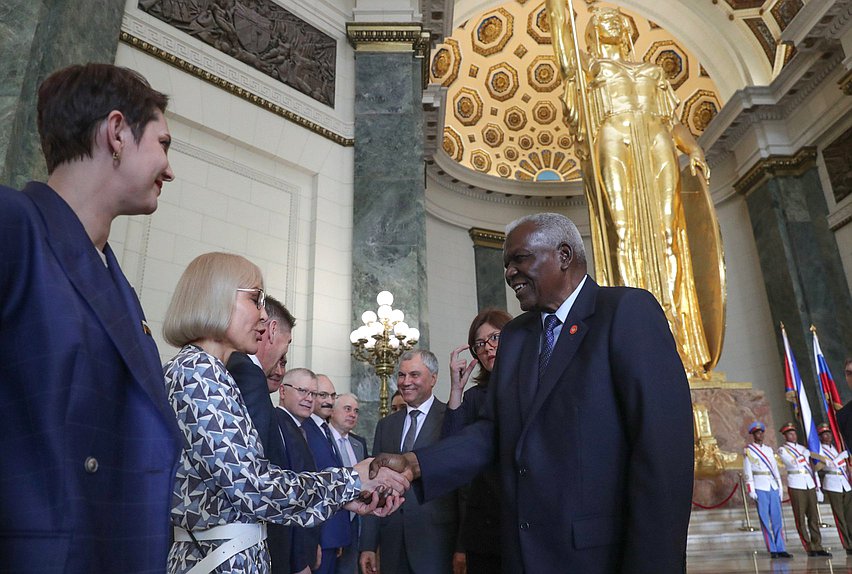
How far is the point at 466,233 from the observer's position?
1485cm

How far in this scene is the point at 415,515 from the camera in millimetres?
3141

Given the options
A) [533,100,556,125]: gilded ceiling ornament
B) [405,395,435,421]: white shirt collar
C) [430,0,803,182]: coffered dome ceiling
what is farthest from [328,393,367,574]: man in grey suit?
[533,100,556,125]: gilded ceiling ornament

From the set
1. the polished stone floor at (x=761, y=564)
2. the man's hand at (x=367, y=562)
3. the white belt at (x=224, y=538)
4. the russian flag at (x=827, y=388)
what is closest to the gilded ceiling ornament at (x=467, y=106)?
the russian flag at (x=827, y=388)

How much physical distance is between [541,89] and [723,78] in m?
4.68

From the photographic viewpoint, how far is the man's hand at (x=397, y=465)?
1939 millimetres

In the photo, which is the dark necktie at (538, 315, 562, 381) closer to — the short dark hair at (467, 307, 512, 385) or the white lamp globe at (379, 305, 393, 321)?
the short dark hair at (467, 307, 512, 385)

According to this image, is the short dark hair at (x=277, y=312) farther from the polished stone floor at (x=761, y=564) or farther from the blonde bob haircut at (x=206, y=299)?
the polished stone floor at (x=761, y=564)

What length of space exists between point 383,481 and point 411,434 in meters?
1.52

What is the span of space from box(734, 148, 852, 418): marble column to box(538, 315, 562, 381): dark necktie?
433 inches

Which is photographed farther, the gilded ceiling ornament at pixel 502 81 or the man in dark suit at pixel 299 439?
the gilded ceiling ornament at pixel 502 81

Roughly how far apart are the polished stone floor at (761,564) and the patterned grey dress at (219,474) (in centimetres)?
445

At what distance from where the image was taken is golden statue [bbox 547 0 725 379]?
8.79 meters

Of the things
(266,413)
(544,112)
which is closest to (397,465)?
(266,413)

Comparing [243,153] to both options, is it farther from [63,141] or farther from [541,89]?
[541,89]
